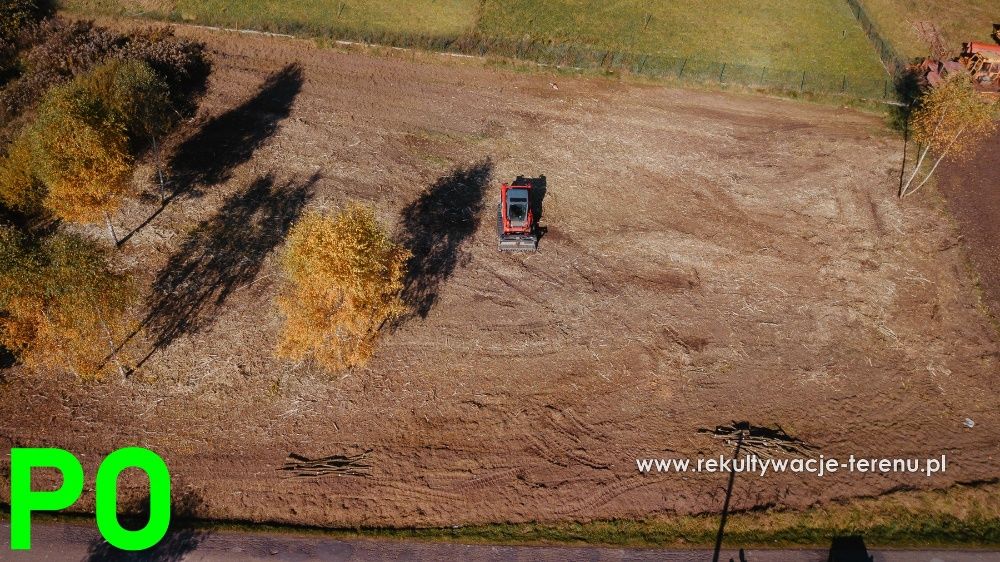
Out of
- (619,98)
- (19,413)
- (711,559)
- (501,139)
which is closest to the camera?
(711,559)

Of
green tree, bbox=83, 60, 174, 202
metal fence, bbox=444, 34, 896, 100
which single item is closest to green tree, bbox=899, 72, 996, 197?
metal fence, bbox=444, 34, 896, 100

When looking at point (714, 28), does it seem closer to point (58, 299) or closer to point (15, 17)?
point (58, 299)

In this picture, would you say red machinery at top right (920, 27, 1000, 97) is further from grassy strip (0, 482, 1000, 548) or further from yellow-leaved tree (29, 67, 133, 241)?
yellow-leaved tree (29, 67, 133, 241)

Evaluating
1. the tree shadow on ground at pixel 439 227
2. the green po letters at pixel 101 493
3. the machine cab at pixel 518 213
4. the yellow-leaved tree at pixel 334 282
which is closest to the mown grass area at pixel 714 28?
the tree shadow on ground at pixel 439 227

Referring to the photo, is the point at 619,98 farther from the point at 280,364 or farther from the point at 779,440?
the point at 280,364

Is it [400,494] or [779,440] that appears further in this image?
[779,440]

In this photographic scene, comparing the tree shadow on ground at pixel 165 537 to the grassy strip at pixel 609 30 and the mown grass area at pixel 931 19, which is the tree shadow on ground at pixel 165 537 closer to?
the grassy strip at pixel 609 30

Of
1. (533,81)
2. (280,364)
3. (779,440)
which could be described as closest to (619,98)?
(533,81)
